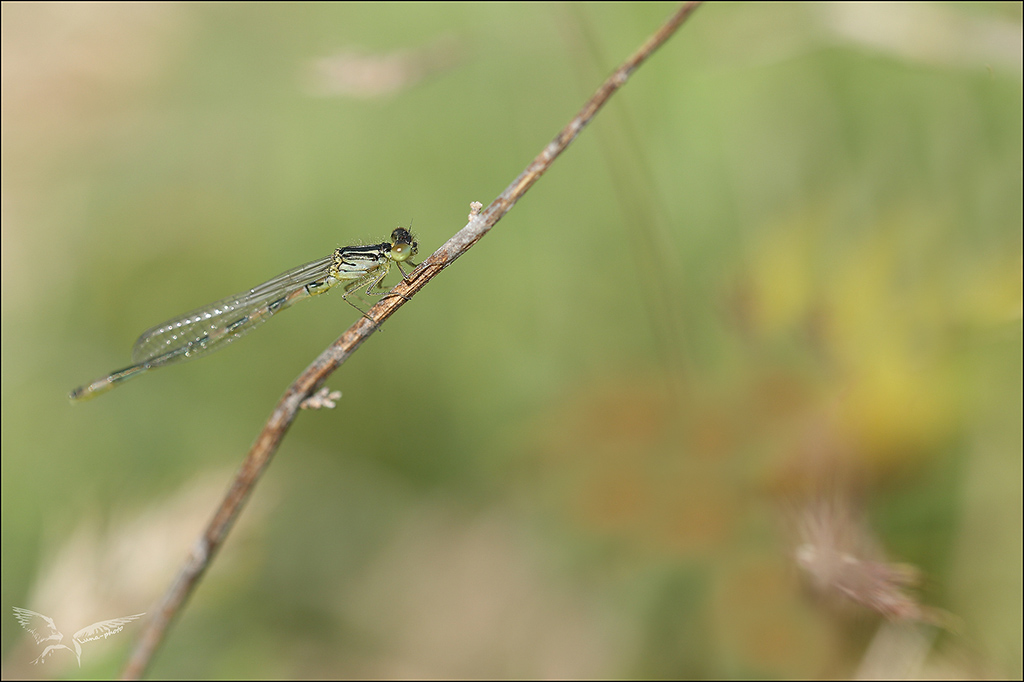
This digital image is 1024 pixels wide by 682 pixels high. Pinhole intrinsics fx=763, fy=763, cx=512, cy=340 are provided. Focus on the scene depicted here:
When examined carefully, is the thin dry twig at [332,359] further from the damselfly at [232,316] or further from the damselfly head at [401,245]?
the damselfly at [232,316]

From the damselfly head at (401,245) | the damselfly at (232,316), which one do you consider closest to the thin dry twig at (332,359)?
the damselfly head at (401,245)

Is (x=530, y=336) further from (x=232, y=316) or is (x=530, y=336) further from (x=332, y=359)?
(x=332, y=359)

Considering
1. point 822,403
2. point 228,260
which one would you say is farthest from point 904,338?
point 228,260

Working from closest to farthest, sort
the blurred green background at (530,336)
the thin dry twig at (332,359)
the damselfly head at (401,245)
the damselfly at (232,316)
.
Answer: the thin dry twig at (332,359) → the blurred green background at (530,336) → the damselfly head at (401,245) → the damselfly at (232,316)

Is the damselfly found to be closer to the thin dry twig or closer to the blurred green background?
the blurred green background

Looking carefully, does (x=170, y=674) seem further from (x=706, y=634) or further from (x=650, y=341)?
(x=650, y=341)

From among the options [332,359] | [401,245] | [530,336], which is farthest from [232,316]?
[332,359]
